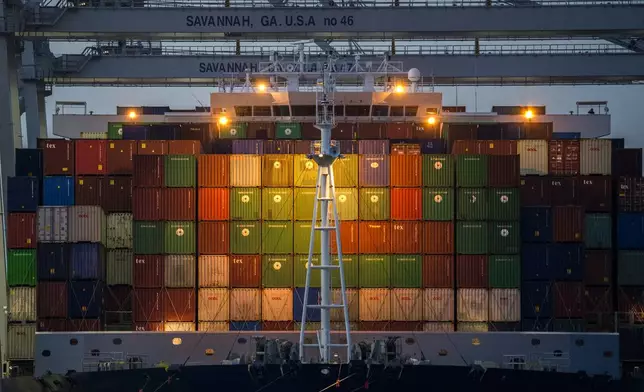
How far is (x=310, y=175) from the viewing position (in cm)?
4156

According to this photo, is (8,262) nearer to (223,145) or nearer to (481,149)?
(223,145)

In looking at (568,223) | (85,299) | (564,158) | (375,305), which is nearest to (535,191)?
(564,158)

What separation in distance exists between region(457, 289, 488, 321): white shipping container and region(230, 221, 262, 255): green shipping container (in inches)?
248

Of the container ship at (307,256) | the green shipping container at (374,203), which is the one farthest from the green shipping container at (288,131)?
the green shipping container at (374,203)

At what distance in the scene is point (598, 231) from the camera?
44.4 m

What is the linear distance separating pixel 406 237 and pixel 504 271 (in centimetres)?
313

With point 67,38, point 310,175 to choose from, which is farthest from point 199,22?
point 310,175

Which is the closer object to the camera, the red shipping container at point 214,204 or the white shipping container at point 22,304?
the white shipping container at point 22,304

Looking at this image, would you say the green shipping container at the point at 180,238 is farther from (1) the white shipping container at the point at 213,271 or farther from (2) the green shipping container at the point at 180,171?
(2) the green shipping container at the point at 180,171

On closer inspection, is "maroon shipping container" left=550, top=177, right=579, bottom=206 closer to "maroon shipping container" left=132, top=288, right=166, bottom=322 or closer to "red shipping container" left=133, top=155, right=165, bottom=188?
"red shipping container" left=133, top=155, right=165, bottom=188

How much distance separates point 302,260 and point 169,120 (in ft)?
50.4

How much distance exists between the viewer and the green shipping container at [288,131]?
4806cm

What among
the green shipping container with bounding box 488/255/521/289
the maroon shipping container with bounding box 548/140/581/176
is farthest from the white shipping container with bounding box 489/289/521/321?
the maroon shipping container with bounding box 548/140/581/176

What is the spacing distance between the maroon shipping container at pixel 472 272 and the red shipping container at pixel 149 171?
946cm
